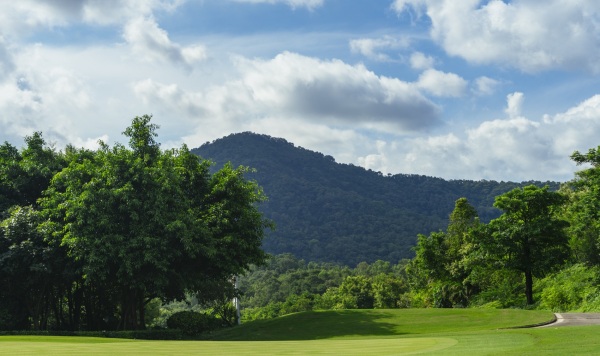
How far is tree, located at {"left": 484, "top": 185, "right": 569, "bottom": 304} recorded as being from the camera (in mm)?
45500

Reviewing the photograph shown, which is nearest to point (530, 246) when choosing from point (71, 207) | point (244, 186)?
point (244, 186)

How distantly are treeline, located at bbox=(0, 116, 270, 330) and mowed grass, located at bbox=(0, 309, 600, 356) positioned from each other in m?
5.81

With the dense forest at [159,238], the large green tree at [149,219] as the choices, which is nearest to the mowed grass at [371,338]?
the large green tree at [149,219]

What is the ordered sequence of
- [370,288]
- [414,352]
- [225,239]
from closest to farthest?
[414,352], [225,239], [370,288]

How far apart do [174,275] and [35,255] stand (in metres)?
9.47

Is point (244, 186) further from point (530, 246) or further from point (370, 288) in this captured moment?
point (370, 288)

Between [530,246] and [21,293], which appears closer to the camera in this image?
[21,293]

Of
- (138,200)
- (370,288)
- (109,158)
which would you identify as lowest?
(370,288)

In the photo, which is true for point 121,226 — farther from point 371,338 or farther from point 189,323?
point 371,338

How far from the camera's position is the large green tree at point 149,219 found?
36.9 metres

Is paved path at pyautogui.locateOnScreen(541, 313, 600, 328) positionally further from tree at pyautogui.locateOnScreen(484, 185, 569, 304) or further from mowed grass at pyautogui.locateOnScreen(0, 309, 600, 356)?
tree at pyautogui.locateOnScreen(484, 185, 569, 304)

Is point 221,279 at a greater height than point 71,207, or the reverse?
point 71,207

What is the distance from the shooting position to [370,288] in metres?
103

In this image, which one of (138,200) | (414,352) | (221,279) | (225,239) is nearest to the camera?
(414,352)
